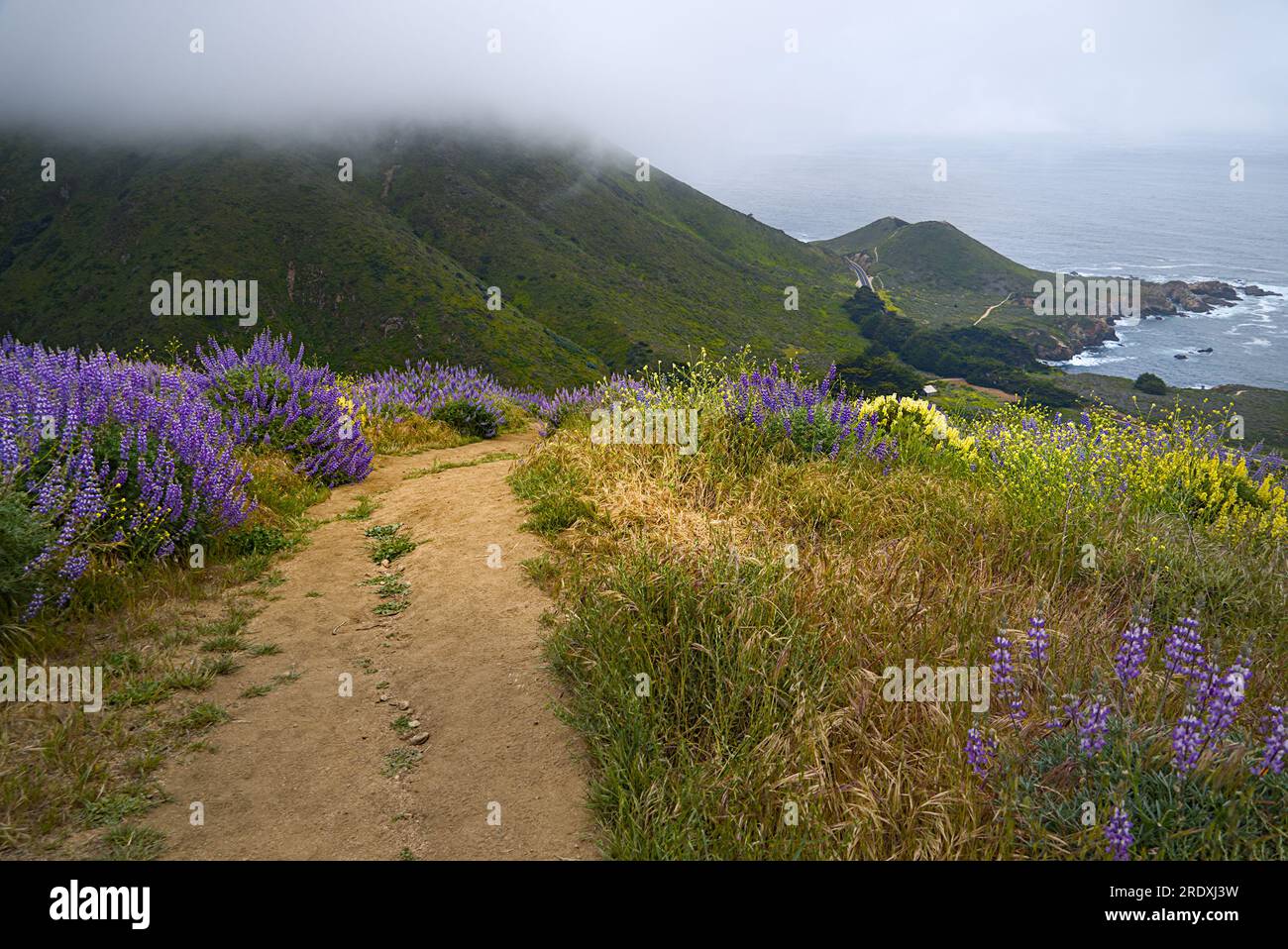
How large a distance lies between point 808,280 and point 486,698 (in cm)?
16397

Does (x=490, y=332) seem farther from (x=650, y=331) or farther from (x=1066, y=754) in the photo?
(x=1066, y=754)

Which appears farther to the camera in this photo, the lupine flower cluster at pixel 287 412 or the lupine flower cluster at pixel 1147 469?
the lupine flower cluster at pixel 287 412

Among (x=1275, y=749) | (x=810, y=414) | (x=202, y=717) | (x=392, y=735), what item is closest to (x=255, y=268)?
(x=810, y=414)

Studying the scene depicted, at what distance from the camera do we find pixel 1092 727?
2.75 metres

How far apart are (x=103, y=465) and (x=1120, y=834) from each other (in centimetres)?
632

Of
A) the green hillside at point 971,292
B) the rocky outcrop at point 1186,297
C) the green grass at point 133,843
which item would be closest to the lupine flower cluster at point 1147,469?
the green grass at point 133,843

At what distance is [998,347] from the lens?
4574 inches

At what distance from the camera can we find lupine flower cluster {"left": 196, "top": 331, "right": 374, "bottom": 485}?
8.47 metres

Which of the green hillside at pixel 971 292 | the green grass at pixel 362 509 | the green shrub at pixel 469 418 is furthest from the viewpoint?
the green hillside at pixel 971 292

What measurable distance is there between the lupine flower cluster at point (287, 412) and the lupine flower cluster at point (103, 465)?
6.71 ft

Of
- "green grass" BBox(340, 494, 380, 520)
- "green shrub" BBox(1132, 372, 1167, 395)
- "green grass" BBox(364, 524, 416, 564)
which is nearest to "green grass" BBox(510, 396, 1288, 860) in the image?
"green grass" BBox(364, 524, 416, 564)

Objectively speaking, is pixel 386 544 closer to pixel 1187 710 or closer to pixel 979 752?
pixel 979 752

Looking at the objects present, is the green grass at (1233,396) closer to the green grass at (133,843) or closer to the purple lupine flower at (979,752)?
the purple lupine flower at (979,752)

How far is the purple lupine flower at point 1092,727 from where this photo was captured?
274cm
